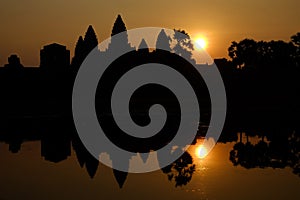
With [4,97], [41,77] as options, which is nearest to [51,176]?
[4,97]

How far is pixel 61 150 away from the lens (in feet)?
90.5

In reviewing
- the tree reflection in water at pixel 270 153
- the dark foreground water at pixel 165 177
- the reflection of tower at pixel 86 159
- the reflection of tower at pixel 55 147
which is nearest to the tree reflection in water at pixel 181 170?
the dark foreground water at pixel 165 177

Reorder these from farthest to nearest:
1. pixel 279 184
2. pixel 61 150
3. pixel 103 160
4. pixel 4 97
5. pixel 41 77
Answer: pixel 41 77, pixel 4 97, pixel 61 150, pixel 103 160, pixel 279 184

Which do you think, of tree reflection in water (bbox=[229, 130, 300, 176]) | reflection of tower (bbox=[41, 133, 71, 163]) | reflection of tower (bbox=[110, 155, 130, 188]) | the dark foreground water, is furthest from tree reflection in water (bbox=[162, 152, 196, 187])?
reflection of tower (bbox=[41, 133, 71, 163])

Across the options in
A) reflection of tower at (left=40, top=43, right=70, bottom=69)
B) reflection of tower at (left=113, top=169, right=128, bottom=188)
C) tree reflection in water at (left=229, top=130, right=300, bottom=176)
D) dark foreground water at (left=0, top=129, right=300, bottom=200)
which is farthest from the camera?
reflection of tower at (left=40, top=43, right=70, bottom=69)

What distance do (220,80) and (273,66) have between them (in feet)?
50.7

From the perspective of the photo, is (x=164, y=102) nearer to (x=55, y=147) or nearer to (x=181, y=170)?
(x=55, y=147)

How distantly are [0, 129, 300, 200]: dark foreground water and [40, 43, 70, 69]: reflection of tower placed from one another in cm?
8977

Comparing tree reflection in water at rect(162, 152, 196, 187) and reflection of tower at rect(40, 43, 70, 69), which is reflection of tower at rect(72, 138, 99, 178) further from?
reflection of tower at rect(40, 43, 70, 69)

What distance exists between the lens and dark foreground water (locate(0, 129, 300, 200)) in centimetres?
1648

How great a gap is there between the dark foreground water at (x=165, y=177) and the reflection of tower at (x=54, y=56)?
89.8m

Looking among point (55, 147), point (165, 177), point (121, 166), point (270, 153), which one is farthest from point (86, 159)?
point (270, 153)

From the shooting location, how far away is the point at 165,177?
65.1ft

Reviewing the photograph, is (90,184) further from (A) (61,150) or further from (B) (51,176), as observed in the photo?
(A) (61,150)
